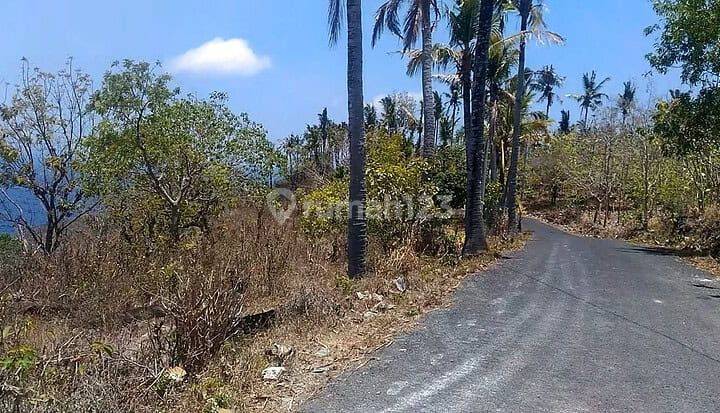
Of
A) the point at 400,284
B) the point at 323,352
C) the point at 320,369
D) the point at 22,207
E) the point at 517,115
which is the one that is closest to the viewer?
the point at 320,369

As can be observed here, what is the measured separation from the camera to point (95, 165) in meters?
13.6

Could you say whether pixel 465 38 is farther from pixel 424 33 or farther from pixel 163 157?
pixel 163 157

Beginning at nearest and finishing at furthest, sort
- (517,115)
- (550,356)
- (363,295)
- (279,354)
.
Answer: (279,354) → (550,356) → (363,295) → (517,115)

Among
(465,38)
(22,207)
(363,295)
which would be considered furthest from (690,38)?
(22,207)

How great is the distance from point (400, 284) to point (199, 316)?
14.8ft

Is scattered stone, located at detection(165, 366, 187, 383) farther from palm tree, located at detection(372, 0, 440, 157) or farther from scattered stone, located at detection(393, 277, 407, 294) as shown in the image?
palm tree, located at detection(372, 0, 440, 157)

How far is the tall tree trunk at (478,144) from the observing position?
520 inches

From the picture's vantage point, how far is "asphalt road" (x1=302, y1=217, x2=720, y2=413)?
198 inches

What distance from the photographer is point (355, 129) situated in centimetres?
1022

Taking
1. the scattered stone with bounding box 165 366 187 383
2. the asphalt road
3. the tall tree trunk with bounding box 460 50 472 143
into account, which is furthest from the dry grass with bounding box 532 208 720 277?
the scattered stone with bounding box 165 366 187 383

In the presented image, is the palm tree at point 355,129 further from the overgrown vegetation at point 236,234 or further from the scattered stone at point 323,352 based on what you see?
the scattered stone at point 323,352

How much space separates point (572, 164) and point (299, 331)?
34.3m

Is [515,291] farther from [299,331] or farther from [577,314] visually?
[299,331]

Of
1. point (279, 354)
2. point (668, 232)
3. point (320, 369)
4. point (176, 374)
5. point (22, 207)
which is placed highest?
point (22, 207)
